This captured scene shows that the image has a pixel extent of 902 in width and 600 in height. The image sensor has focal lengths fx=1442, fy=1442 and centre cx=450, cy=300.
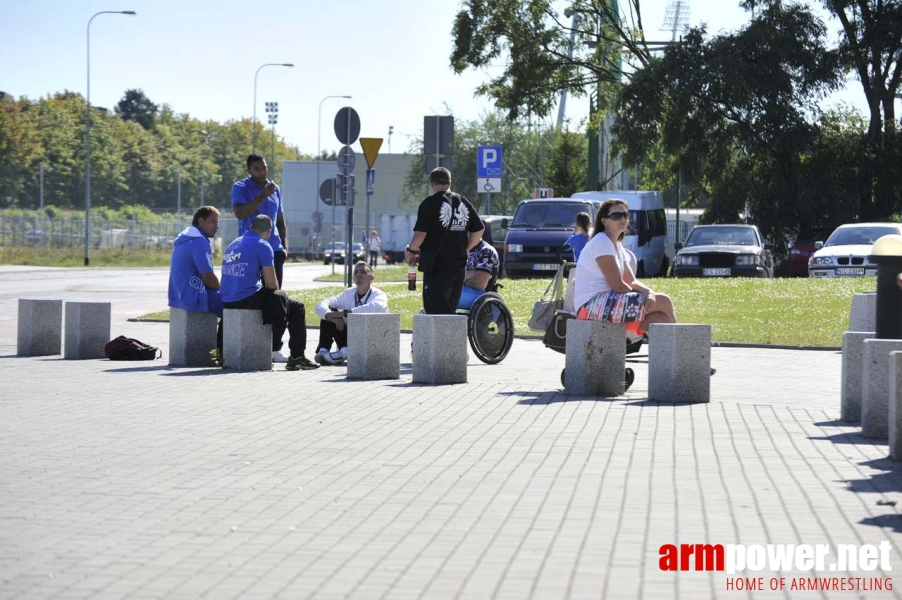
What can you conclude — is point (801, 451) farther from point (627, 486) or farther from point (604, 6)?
point (604, 6)

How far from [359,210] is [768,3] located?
2528 inches

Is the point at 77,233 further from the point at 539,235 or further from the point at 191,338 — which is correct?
the point at 191,338

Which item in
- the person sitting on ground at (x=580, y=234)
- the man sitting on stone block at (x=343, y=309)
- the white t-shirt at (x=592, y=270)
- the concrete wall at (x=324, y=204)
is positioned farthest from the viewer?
the concrete wall at (x=324, y=204)

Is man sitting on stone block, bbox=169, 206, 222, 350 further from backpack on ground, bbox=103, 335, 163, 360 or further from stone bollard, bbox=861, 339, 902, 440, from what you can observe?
stone bollard, bbox=861, 339, 902, 440

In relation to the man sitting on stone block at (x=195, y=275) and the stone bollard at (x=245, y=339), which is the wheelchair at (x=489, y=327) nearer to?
the stone bollard at (x=245, y=339)

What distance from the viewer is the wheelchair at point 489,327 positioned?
1475 cm

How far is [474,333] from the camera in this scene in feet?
48.5

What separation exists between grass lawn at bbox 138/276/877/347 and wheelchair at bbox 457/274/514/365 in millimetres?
4421

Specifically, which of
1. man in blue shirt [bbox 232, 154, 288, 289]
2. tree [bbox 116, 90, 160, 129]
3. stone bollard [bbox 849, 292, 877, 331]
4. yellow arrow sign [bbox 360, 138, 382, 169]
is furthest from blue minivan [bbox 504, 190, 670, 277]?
tree [bbox 116, 90, 160, 129]

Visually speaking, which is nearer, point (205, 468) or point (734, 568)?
point (734, 568)

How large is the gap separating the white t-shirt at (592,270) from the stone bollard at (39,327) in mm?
6587

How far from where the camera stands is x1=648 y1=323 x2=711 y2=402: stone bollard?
11.3 metres

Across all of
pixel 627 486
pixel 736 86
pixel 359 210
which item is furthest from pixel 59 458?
pixel 359 210

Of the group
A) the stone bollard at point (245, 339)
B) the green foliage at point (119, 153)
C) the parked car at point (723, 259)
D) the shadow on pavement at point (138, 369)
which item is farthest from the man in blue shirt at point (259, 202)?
the green foliage at point (119, 153)
